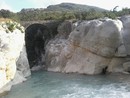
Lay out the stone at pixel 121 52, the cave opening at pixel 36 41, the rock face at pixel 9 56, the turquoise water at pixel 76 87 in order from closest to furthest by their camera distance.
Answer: the turquoise water at pixel 76 87
the rock face at pixel 9 56
the stone at pixel 121 52
the cave opening at pixel 36 41

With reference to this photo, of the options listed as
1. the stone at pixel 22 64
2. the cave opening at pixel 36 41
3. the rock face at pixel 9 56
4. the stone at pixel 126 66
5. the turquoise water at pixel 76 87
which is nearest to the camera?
the turquoise water at pixel 76 87

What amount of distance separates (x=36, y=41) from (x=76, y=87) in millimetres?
27808

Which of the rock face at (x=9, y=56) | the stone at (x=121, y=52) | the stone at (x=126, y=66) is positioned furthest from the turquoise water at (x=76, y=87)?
the stone at (x=121, y=52)

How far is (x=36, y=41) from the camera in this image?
57.9 metres

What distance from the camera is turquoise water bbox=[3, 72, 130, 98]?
90.8 feet

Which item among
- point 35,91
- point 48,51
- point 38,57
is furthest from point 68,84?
point 38,57

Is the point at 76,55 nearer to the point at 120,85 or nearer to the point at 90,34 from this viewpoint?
the point at 90,34

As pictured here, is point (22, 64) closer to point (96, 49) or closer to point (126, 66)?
point (96, 49)

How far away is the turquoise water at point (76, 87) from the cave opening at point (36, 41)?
1626cm

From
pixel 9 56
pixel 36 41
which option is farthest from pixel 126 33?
pixel 36 41

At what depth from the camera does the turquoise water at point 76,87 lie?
27.7 metres

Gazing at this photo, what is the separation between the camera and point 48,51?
2014 inches

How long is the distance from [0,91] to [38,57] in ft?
88.0

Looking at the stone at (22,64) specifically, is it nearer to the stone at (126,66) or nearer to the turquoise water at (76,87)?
the turquoise water at (76,87)
